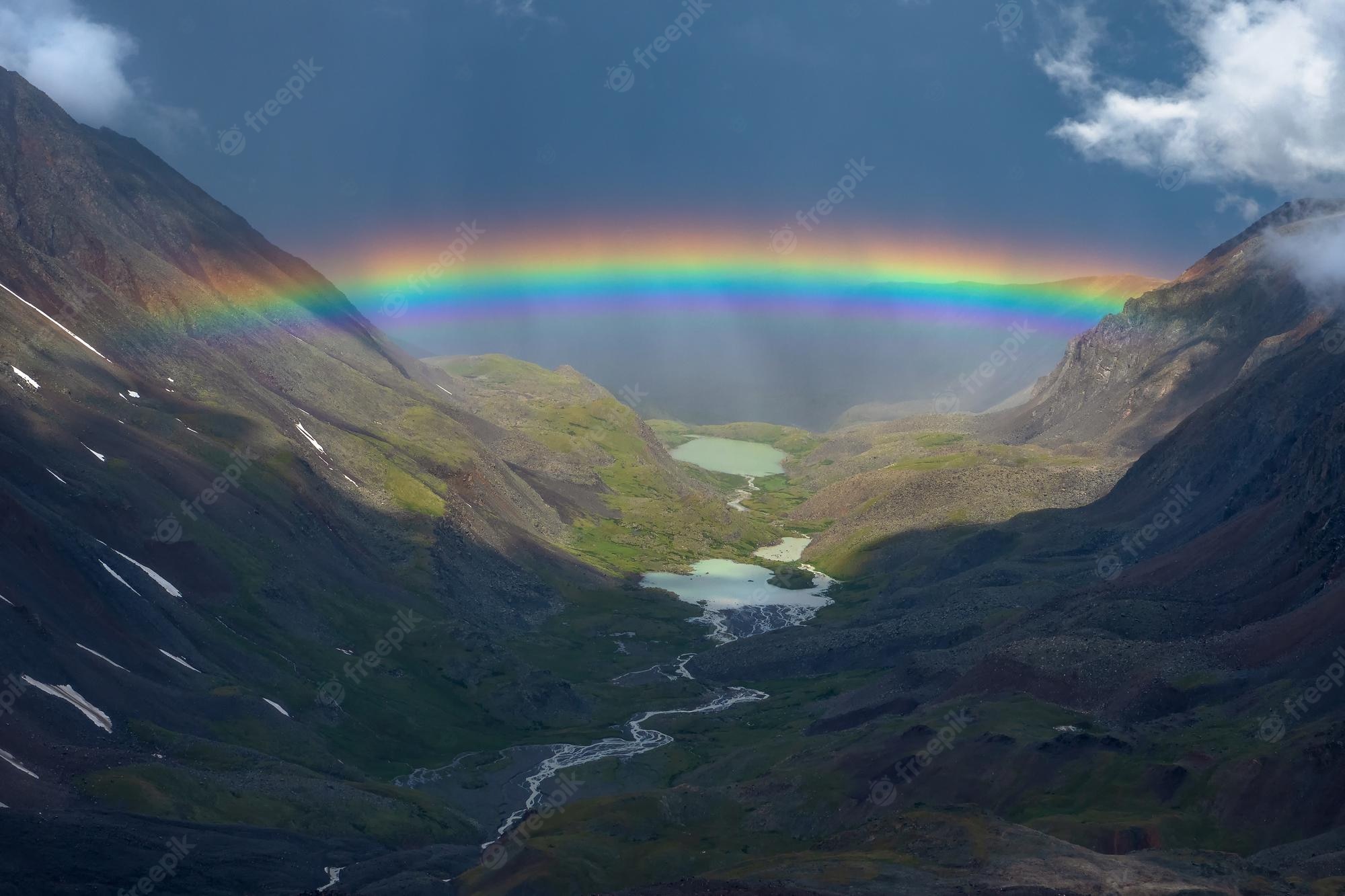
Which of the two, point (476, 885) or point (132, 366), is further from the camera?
point (132, 366)

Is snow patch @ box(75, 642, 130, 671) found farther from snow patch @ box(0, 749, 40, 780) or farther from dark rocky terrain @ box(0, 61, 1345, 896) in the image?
snow patch @ box(0, 749, 40, 780)

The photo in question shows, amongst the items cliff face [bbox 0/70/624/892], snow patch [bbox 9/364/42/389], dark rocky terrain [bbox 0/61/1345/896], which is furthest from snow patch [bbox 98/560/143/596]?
snow patch [bbox 9/364/42/389]

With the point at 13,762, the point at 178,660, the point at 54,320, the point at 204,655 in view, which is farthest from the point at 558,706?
the point at 54,320

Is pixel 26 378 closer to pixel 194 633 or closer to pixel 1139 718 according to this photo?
pixel 194 633

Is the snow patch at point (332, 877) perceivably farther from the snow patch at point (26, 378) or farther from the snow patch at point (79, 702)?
the snow patch at point (26, 378)

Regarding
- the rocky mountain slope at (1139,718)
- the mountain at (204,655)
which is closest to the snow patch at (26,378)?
the mountain at (204,655)

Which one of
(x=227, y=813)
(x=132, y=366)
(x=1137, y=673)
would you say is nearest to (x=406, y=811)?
(x=227, y=813)

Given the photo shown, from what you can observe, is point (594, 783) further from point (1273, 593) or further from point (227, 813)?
point (1273, 593)
